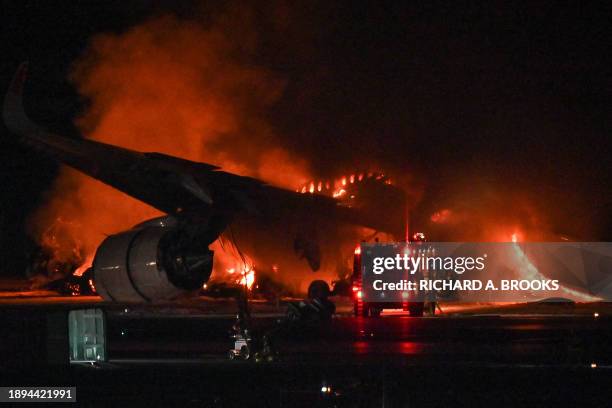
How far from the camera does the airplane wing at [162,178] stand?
31.4ft

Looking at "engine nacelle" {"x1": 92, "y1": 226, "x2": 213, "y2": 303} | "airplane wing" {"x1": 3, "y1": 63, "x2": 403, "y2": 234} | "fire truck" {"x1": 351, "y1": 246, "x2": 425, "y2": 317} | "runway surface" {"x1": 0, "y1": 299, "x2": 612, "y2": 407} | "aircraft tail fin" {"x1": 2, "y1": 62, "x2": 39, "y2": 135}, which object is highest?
"aircraft tail fin" {"x1": 2, "y1": 62, "x2": 39, "y2": 135}

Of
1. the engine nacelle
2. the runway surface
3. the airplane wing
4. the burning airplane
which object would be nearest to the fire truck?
the runway surface

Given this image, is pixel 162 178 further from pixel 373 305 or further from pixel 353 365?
pixel 373 305

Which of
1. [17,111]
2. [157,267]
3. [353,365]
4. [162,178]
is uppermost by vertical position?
[17,111]

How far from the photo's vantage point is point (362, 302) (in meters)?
23.0

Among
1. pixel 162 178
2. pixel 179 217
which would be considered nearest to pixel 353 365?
pixel 179 217

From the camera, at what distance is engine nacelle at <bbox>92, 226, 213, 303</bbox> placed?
1063 cm

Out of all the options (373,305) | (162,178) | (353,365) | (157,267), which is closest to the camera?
(162,178)

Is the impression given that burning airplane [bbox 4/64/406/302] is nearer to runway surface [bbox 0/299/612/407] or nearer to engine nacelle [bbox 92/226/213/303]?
engine nacelle [bbox 92/226/213/303]

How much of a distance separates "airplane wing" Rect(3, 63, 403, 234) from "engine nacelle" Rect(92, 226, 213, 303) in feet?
1.59

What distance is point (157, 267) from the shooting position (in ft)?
34.8

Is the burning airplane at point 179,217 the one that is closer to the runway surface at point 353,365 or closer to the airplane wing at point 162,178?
the airplane wing at point 162,178

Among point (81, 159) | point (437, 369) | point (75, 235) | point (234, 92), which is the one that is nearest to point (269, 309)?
point (234, 92)

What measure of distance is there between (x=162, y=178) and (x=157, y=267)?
1.30 m
